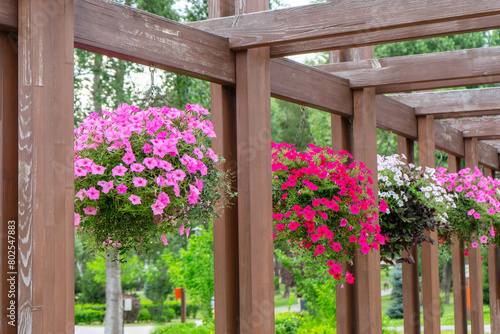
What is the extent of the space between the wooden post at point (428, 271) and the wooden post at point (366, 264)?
1.19 m

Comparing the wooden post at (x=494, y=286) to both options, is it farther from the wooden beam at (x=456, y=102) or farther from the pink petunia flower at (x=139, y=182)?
the pink petunia flower at (x=139, y=182)

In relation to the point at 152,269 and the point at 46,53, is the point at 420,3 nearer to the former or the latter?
the point at 46,53

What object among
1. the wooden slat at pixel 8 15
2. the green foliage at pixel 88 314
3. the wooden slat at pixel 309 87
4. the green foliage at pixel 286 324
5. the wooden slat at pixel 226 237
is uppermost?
the wooden slat at pixel 309 87

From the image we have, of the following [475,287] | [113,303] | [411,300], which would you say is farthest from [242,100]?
[113,303]

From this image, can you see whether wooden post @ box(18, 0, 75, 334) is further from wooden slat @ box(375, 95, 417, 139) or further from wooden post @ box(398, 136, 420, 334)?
wooden post @ box(398, 136, 420, 334)

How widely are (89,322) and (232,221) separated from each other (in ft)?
46.4

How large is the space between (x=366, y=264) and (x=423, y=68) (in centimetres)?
140

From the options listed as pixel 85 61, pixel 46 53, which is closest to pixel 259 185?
pixel 46 53

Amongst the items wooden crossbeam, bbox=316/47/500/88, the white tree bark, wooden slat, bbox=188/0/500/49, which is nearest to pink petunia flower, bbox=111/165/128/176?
wooden slat, bbox=188/0/500/49

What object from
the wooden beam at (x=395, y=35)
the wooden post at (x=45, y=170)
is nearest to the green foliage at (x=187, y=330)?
the wooden beam at (x=395, y=35)

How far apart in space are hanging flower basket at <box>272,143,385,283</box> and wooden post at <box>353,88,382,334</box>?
0.52 meters

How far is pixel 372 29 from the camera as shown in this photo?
2773 mm

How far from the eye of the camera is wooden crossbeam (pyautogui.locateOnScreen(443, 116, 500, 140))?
20.7 ft

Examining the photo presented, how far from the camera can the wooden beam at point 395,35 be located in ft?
9.67
